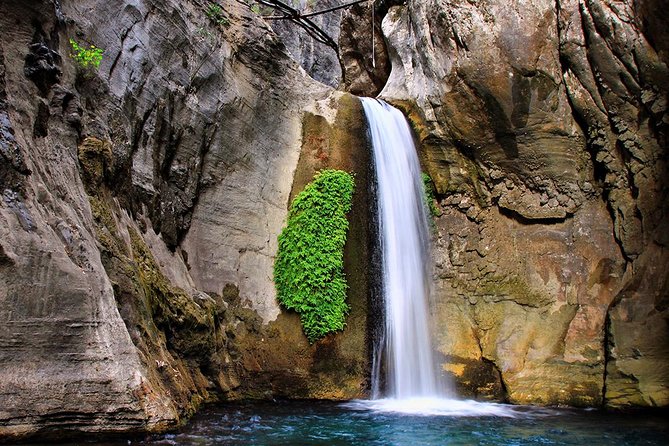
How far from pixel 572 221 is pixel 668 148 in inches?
89.6

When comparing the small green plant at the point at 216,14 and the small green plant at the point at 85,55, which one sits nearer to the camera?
the small green plant at the point at 85,55

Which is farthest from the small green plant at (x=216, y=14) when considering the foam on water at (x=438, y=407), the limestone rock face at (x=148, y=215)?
the foam on water at (x=438, y=407)

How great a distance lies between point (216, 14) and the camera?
1233 centimetres

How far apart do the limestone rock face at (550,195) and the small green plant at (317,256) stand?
7.54ft

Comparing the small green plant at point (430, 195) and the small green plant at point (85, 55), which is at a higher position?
the small green plant at point (85, 55)

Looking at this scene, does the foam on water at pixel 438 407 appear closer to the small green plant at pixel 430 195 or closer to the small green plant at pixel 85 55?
the small green plant at pixel 430 195

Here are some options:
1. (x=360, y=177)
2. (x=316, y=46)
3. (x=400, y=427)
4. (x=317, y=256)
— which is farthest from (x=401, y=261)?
(x=316, y=46)

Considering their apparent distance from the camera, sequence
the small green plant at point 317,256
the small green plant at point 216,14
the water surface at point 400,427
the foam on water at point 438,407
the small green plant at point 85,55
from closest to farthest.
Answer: the water surface at point 400,427
the small green plant at point 85,55
the foam on water at point 438,407
the small green plant at point 317,256
the small green plant at point 216,14

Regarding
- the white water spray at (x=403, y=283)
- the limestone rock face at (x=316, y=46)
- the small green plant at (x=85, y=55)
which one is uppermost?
the limestone rock face at (x=316, y=46)

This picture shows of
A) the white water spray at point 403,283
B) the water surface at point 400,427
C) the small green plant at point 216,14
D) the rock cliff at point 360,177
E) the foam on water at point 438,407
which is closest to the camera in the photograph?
the water surface at point 400,427

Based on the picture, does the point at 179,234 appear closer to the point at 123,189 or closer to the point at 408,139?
the point at 123,189

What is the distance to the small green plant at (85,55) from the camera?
325 inches

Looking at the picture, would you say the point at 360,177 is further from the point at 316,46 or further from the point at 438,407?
the point at 316,46

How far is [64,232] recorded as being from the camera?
20.9 ft
